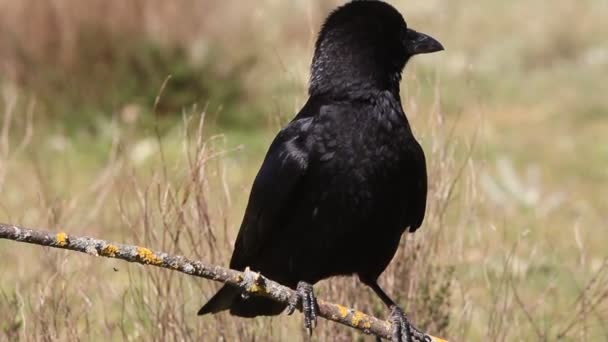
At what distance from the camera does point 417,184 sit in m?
3.79

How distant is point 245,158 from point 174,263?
5852mm

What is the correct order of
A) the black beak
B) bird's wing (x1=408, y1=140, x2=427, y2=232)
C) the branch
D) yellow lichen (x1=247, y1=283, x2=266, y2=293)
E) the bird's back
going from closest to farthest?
1. the branch
2. yellow lichen (x1=247, y1=283, x2=266, y2=293)
3. the bird's back
4. bird's wing (x1=408, y1=140, x2=427, y2=232)
5. the black beak

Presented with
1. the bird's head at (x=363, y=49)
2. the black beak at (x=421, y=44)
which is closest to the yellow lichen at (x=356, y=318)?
the bird's head at (x=363, y=49)

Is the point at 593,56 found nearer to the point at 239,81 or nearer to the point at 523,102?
the point at 523,102

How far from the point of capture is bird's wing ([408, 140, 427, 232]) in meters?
3.73

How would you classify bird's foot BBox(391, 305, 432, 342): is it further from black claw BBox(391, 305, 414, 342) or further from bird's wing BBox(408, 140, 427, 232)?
bird's wing BBox(408, 140, 427, 232)

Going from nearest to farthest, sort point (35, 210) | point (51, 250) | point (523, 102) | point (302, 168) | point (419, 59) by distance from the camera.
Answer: point (302, 168), point (51, 250), point (35, 210), point (523, 102), point (419, 59)

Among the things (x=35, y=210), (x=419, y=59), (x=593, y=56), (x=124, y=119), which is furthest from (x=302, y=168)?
(x=593, y=56)

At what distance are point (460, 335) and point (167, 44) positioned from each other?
5.49 meters

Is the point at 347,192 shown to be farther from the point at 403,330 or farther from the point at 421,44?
the point at 421,44

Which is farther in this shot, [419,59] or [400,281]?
[419,59]

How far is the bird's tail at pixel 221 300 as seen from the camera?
3.81m

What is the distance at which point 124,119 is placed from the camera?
9180 millimetres

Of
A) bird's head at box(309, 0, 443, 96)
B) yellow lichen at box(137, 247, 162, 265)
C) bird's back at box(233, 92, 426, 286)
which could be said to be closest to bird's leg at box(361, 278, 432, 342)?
bird's back at box(233, 92, 426, 286)
